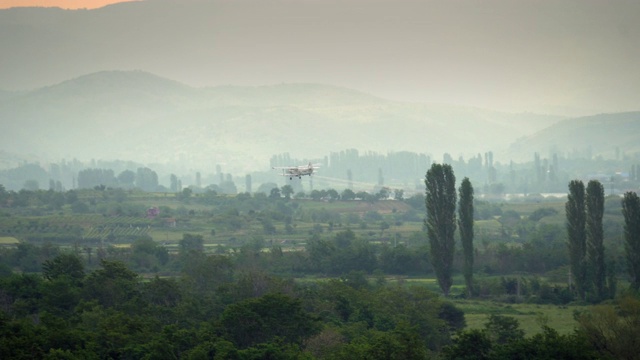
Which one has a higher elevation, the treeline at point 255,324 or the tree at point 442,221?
the tree at point 442,221

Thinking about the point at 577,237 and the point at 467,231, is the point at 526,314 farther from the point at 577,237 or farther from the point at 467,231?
the point at 467,231

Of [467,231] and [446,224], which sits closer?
[467,231]

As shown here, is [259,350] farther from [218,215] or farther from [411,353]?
[218,215]

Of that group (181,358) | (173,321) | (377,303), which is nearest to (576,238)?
(377,303)

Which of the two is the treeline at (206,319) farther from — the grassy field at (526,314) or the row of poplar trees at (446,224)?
the row of poplar trees at (446,224)

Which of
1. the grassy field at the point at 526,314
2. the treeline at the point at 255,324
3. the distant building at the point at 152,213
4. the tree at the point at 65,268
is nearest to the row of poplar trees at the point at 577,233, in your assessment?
the grassy field at the point at 526,314

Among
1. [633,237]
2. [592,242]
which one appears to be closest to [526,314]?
[592,242]
